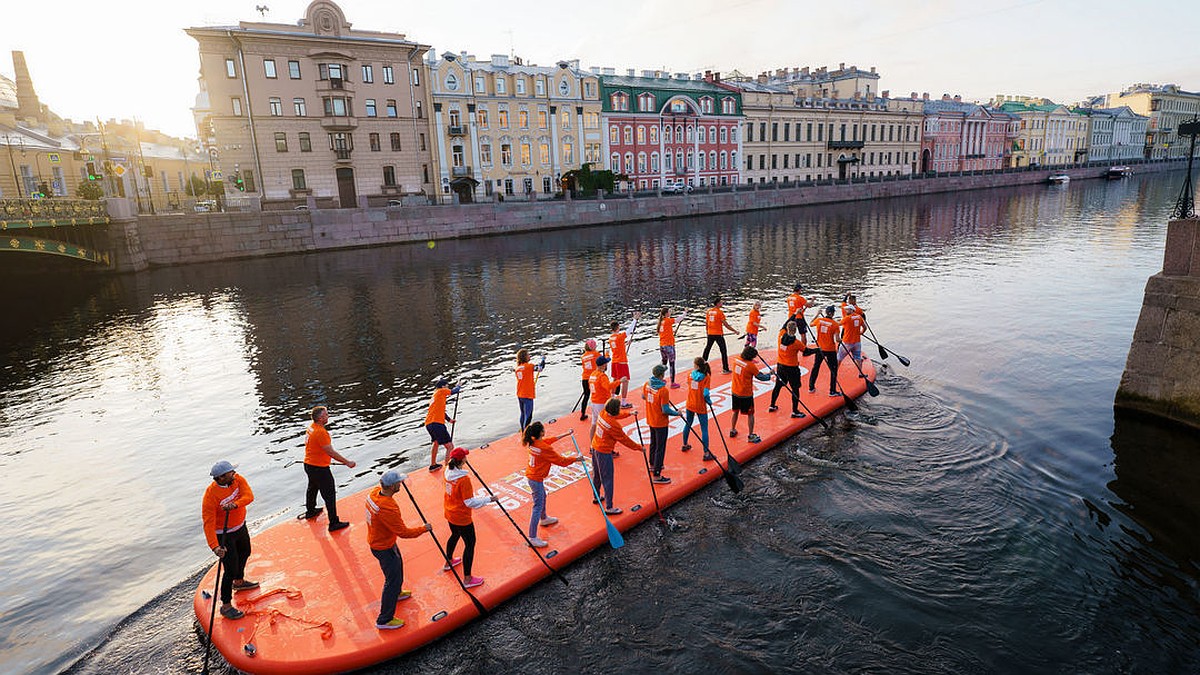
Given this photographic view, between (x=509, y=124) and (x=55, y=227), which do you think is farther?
(x=509, y=124)

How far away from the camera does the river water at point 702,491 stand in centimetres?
824

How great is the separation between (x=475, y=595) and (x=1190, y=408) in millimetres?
15590

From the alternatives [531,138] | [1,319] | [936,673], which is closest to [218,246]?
[1,319]

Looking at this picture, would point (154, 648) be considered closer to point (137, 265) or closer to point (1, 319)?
point (1, 319)

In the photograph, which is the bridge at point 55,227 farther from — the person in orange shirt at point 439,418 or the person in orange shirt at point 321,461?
the person in orange shirt at point 321,461

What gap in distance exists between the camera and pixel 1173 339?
46.3ft

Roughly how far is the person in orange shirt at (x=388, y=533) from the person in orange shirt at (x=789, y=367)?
8807 mm

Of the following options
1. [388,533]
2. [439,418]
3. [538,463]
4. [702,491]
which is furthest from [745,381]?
[388,533]

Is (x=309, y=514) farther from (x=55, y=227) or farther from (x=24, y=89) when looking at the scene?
(x=24, y=89)

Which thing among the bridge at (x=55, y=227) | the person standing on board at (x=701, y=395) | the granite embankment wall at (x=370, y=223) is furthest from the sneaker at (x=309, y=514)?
the granite embankment wall at (x=370, y=223)

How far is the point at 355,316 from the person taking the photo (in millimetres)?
28234

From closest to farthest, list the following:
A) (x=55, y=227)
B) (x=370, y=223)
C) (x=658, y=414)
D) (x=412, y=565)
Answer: (x=412, y=565)
(x=658, y=414)
(x=55, y=227)
(x=370, y=223)

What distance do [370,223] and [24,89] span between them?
167 feet

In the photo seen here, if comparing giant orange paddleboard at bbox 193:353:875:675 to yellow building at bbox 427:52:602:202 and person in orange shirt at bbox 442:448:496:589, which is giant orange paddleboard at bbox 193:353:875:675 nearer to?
person in orange shirt at bbox 442:448:496:589
